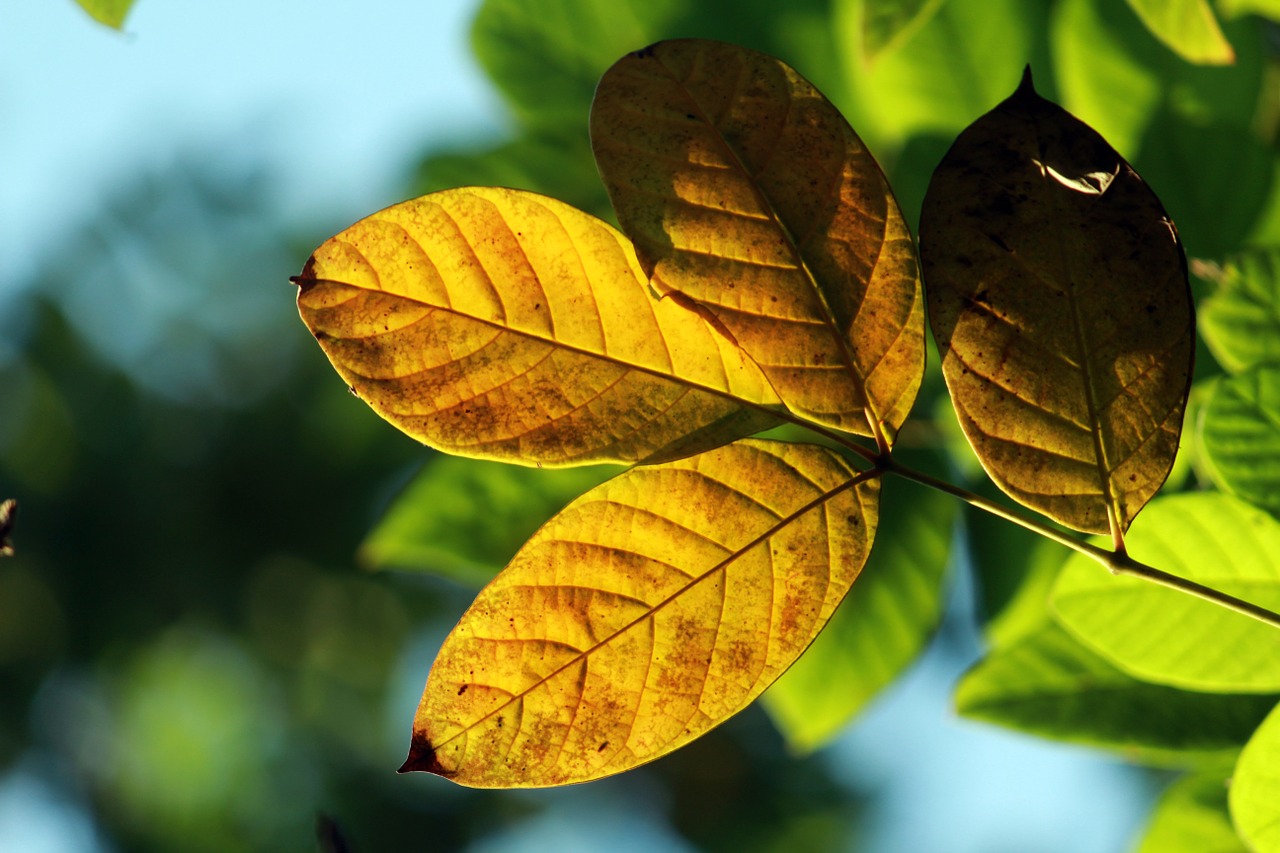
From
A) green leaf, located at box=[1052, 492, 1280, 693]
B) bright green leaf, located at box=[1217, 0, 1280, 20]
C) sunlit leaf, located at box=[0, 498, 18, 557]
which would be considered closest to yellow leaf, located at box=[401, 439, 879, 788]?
sunlit leaf, located at box=[0, 498, 18, 557]

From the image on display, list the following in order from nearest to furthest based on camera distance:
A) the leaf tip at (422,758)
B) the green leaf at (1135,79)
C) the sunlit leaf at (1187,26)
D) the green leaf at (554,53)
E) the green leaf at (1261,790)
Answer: the leaf tip at (422,758) → the green leaf at (1261,790) → the sunlit leaf at (1187,26) → the green leaf at (1135,79) → the green leaf at (554,53)

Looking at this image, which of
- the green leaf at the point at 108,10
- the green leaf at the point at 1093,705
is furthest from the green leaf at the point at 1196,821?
the green leaf at the point at 108,10

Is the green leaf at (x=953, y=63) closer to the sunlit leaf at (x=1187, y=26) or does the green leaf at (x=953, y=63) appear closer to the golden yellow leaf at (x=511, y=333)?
the sunlit leaf at (x=1187, y=26)

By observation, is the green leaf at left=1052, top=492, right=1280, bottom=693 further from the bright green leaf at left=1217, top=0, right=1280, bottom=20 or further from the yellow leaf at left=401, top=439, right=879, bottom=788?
the bright green leaf at left=1217, top=0, right=1280, bottom=20

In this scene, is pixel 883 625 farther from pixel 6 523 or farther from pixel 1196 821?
pixel 6 523

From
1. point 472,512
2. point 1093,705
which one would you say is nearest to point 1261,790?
point 1093,705

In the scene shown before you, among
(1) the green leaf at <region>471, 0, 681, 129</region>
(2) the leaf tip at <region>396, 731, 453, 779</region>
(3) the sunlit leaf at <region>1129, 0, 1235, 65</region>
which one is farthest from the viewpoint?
(1) the green leaf at <region>471, 0, 681, 129</region>

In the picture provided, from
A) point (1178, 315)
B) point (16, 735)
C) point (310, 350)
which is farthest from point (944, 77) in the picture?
point (16, 735)
